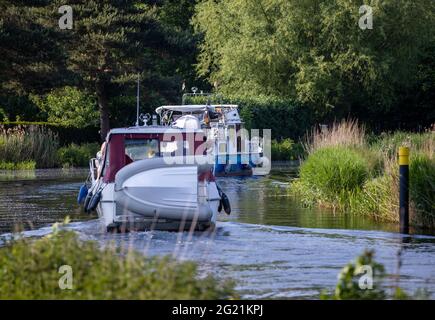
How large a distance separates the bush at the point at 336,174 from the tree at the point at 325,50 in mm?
29753

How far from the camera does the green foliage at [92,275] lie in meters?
9.14

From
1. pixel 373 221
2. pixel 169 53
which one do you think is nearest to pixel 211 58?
pixel 169 53

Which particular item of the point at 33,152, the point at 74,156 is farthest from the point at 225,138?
the point at 33,152

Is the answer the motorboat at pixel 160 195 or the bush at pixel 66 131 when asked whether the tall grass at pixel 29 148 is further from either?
the motorboat at pixel 160 195

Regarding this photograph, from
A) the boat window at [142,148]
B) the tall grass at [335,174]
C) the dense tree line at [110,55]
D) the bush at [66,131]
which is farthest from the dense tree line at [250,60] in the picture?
the boat window at [142,148]

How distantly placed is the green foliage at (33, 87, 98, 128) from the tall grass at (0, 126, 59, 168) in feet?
28.9

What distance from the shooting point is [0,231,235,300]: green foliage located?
9.14 m

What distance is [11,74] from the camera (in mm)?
41250

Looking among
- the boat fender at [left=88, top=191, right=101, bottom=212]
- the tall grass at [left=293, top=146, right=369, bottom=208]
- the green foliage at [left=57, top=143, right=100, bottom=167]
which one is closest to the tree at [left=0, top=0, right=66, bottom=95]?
the green foliage at [left=57, top=143, right=100, bottom=167]

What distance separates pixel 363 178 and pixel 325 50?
33398mm

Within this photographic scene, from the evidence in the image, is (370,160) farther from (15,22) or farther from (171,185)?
(15,22)
